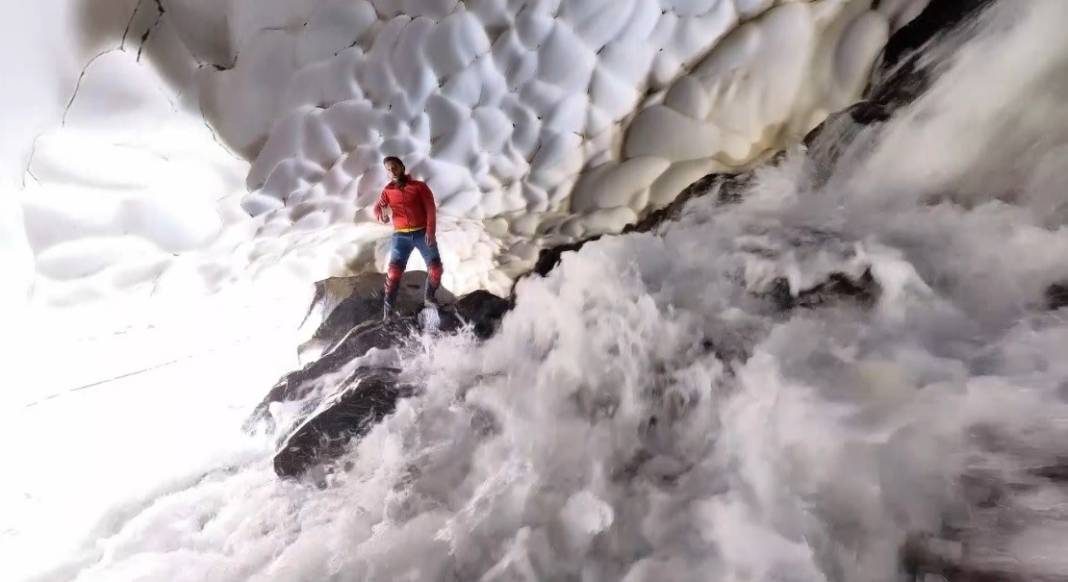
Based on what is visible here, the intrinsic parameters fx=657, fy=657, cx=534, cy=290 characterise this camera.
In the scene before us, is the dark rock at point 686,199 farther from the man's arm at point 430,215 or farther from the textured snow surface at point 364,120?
the man's arm at point 430,215

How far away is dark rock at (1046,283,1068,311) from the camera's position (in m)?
0.74

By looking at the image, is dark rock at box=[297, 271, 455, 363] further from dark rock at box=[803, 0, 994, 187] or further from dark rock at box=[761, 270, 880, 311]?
dark rock at box=[803, 0, 994, 187]

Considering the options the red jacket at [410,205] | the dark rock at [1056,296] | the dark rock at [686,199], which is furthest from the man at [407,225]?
the dark rock at [1056,296]

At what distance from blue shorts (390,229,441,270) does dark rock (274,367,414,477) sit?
17 cm

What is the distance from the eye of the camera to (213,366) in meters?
0.97

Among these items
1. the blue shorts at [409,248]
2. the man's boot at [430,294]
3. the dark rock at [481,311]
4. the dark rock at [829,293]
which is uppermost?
the blue shorts at [409,248]

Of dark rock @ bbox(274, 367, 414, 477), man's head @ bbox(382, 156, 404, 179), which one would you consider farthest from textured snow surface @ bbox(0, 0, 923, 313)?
dark rock @ bbox(274, 367, 414, 477)

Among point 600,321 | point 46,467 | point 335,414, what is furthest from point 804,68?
point 46,467

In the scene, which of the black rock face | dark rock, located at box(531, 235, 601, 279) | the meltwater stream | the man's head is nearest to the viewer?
the meltwater stream

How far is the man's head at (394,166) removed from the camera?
0.85 meters

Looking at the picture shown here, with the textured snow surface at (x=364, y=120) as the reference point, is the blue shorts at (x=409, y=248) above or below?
below

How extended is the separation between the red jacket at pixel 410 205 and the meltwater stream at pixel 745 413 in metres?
0.19

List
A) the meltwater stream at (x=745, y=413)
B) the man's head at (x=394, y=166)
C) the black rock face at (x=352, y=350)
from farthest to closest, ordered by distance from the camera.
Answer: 1. the black rock face at (x=352, y=350)
2. the man's head at (x=394, y=166)
3. the meltwater stream at (x=745, y=413)

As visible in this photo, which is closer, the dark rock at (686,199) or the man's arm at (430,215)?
the man's arm at (430,215)
